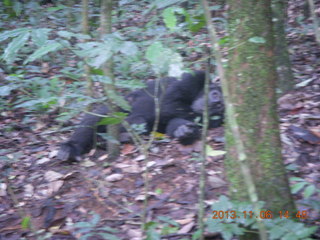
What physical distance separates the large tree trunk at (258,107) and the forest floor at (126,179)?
0.27m

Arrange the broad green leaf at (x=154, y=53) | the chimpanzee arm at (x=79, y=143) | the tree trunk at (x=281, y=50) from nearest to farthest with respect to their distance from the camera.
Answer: the broad green leaf at (x=154, y=53) < the chimpanzee arm at (x=79, y=143) < the tree trunk at (x=281, y=50)

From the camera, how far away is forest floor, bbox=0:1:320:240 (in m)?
3.00

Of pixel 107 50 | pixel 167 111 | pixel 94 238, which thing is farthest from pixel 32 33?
pixel 167 111

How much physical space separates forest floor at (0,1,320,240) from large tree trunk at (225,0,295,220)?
274 mm

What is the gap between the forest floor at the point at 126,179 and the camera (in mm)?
3000

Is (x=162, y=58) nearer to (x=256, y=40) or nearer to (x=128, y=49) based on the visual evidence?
(x=128, y=49)

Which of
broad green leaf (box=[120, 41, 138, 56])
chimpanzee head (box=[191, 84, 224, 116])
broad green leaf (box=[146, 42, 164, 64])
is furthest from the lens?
chimpanzee head (box=[191, 84, 224, 116])

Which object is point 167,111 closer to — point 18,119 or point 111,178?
point 111,178

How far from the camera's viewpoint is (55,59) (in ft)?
22.2

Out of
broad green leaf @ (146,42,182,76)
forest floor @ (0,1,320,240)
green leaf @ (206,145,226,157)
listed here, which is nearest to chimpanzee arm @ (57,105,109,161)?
forest floor @ (0,1,320,240)

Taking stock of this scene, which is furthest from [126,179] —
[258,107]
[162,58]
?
[162,58]
